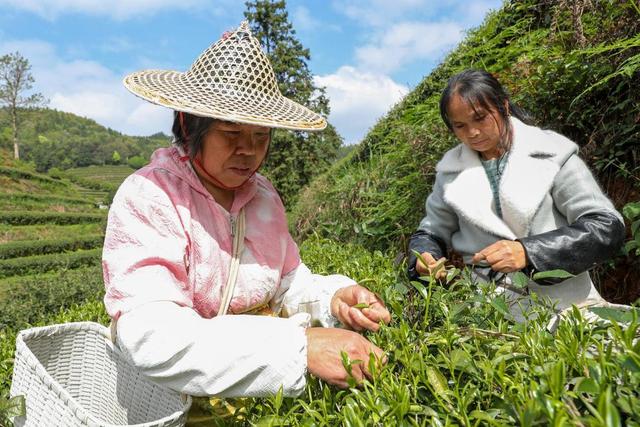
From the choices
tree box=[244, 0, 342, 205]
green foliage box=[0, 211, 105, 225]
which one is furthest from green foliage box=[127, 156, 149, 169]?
tree box=[244, 0, 342, 205]

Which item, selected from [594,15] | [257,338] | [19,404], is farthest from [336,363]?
[594,15]

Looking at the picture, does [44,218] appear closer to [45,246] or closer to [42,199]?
[42,199]

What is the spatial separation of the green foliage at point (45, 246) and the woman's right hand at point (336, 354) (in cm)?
3812

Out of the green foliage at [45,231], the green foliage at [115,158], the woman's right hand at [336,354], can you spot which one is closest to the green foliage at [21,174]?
the green foliage at [45,231]

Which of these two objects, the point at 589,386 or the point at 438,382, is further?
the point at 438,382

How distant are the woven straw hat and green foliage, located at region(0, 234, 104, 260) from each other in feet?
123

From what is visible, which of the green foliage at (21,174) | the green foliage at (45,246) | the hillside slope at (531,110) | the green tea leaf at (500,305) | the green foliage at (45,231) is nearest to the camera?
the green tea leaf at (500,305)

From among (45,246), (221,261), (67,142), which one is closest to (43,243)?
(45,246)

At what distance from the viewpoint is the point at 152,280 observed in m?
1.44

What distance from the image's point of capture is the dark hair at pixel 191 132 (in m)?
1.79

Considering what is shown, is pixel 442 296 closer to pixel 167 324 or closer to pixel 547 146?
pixel 167 324

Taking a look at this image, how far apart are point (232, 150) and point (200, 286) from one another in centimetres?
49

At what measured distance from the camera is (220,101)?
5.61ft

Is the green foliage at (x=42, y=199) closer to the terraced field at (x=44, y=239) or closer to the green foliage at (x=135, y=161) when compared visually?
the terraced field at (x=44, y=239)
